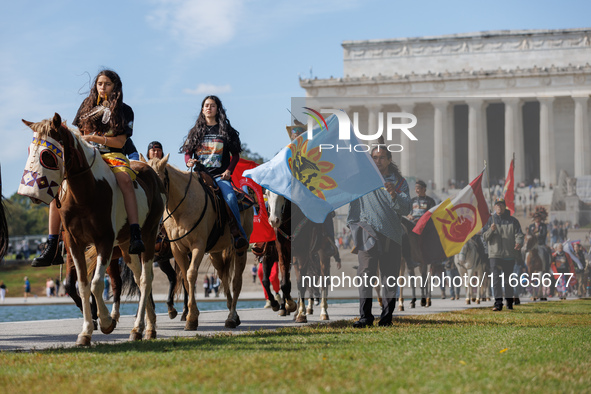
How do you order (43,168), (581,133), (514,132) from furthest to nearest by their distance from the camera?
(514,132), (581,133), (43,168)

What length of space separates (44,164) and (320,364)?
3644mm

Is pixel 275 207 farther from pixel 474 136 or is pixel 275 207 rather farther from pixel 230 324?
pixel 474 136

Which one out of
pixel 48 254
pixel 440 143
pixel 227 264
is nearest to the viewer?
pixel 48 254

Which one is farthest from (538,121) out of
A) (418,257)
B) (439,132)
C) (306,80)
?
(418,257)

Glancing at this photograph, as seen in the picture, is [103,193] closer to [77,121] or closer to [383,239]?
[77,121]

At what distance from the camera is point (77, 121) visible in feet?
34.3

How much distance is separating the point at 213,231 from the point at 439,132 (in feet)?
240

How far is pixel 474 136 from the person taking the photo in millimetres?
83000

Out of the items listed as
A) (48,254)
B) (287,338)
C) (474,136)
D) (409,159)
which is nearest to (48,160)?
(48,254)

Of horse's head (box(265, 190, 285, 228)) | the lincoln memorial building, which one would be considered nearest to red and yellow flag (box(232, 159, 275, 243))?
horse's head (box(265, 190, 285, 228))

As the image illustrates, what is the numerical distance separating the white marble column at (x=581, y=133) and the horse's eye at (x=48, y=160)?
76.9m

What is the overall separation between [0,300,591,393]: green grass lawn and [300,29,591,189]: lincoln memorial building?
70.0 m

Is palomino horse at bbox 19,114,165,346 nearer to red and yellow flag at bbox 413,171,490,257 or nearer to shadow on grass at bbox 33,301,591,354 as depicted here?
shadow on grass at bbox 33,301,591,354

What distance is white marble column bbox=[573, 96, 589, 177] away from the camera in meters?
79.6
